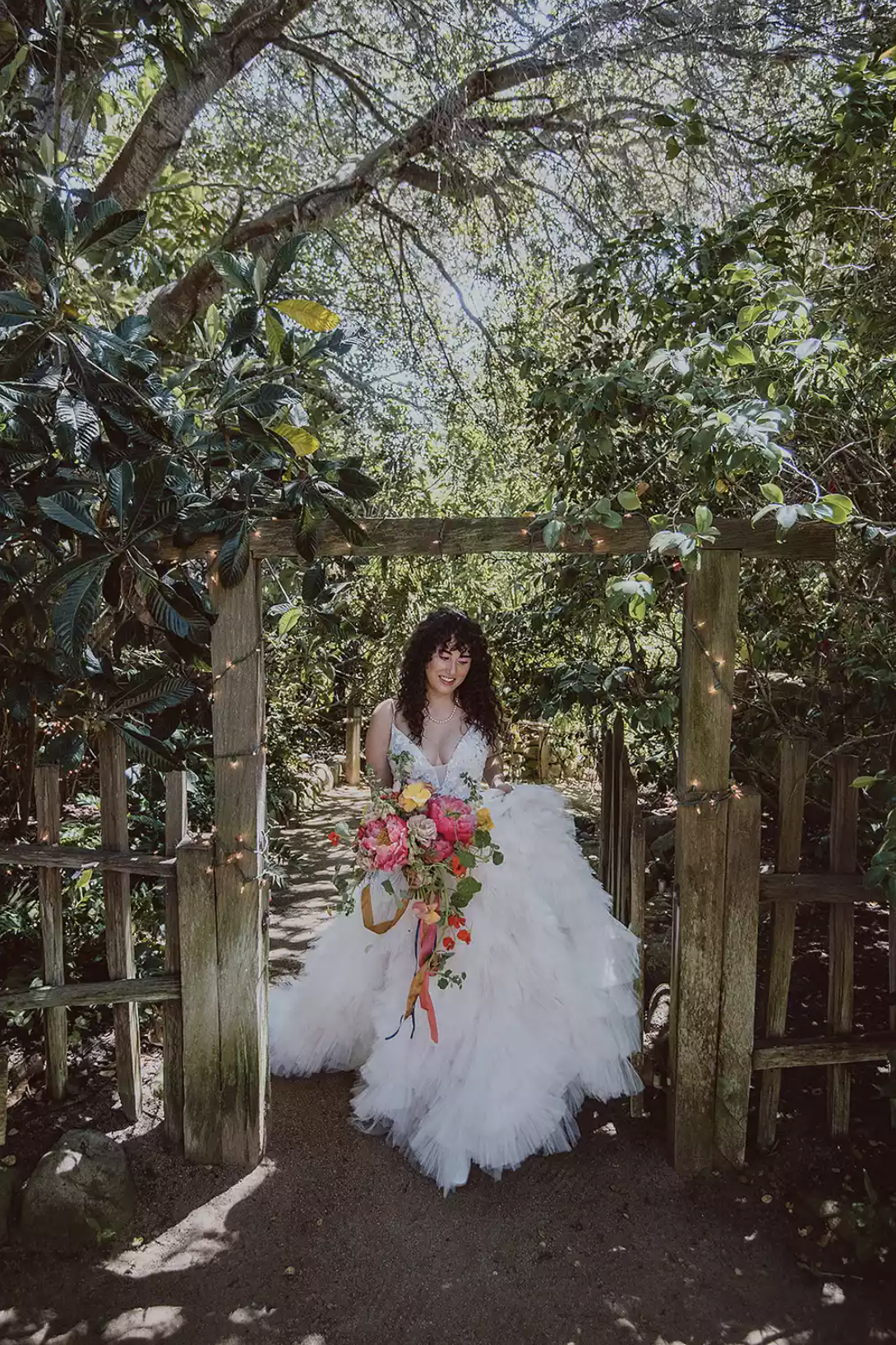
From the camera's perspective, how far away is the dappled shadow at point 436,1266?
259cm

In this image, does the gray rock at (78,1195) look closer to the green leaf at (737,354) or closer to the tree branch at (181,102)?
the green leaf at (737,354)

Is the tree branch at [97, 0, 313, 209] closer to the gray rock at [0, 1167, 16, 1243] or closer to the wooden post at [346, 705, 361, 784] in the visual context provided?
the gray rock at [0, 1167, 16, 1243]

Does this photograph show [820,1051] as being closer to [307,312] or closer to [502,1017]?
[502,1017]

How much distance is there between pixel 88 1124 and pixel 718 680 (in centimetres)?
294

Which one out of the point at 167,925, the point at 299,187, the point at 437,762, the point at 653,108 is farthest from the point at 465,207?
the point at 167,925

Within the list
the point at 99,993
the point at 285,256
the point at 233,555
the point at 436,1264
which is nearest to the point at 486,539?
the point at 233,555

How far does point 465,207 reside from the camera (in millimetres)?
5238

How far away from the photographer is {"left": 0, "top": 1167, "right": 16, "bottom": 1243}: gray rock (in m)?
2.86

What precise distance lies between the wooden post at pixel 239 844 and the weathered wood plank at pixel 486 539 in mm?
158

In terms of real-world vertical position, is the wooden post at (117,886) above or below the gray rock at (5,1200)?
above

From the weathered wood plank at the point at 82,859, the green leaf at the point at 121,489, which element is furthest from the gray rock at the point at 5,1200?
the green leaf at the point at 121,489

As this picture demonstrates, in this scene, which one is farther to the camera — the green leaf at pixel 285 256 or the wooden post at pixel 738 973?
the wooden post at pixel 738 973

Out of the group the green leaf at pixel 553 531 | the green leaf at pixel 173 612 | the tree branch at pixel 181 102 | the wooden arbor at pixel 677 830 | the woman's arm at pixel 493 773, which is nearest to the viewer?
the green leaf at pixel 553 531

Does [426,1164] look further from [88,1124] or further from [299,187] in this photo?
[299,187]
